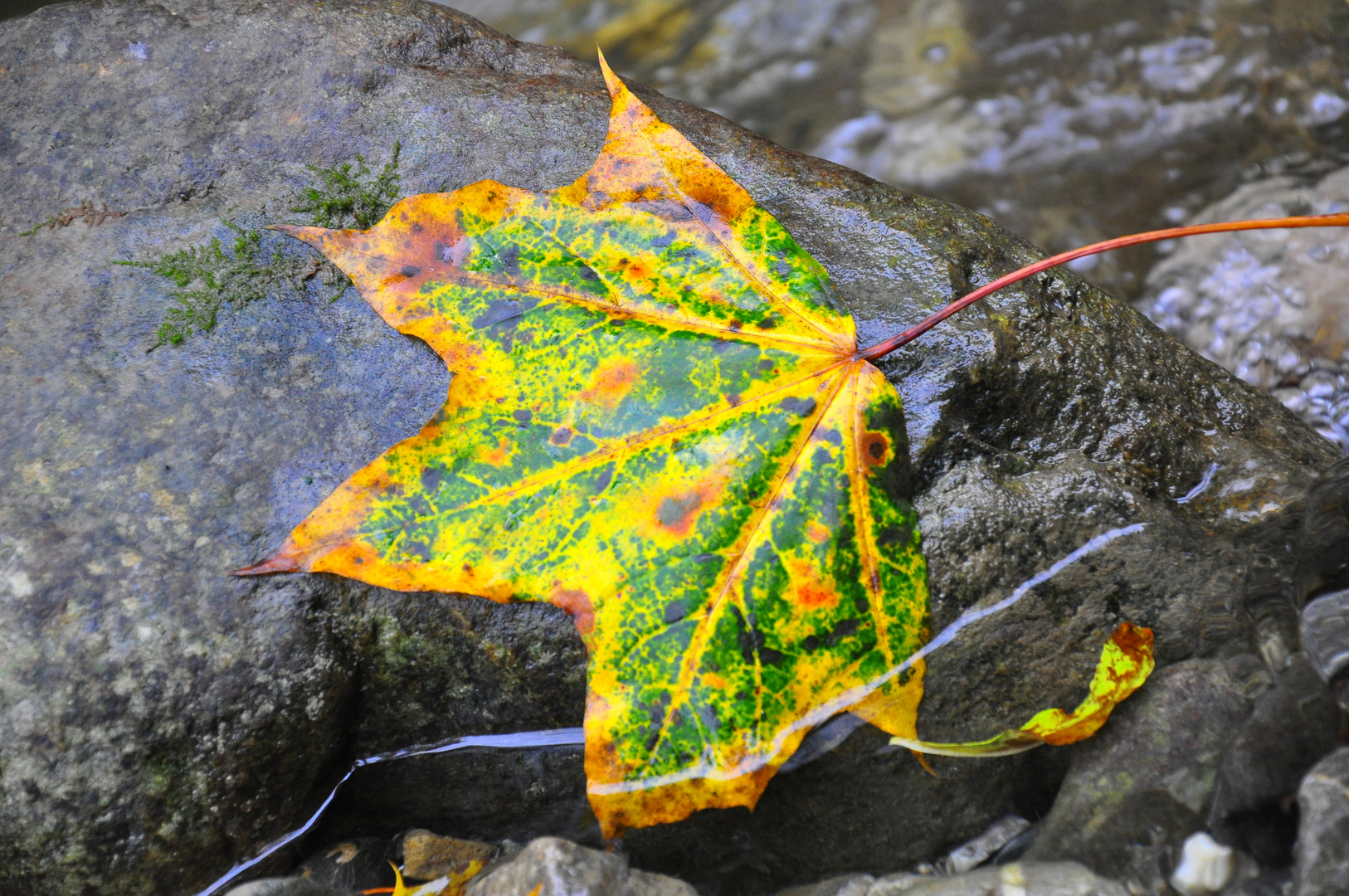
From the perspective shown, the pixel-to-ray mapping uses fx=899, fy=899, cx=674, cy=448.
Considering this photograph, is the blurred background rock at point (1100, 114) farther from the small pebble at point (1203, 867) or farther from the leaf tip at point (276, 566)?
the leaf tip at point (276, 566)

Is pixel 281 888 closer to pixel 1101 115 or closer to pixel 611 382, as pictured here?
pixel 611 382

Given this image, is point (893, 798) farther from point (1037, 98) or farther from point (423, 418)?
point (1037, 98)

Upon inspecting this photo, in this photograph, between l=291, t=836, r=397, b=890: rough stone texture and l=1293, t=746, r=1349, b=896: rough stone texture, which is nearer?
l=1293, t=746, r=1349, b=896: rough stone texture

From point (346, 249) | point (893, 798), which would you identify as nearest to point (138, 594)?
point (346, 249)

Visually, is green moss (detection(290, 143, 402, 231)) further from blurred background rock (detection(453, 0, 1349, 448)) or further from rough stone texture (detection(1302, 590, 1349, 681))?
blurred background rock (detection(453, 0, 1349, 448))

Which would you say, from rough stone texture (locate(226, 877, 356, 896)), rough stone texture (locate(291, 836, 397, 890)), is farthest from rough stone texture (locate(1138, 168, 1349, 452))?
rough stone texture (locate(226, 877, 356, 896))
